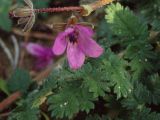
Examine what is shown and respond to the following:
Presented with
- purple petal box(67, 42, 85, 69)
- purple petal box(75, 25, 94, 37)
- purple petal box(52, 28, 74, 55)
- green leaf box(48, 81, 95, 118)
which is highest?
purple petal box(75, 25, 94, 37)

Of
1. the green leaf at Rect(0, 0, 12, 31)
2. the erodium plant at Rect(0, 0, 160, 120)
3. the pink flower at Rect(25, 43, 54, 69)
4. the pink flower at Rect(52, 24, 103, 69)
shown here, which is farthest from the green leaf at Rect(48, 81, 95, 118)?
the green leaf at Rect(0, 0, 12, 31)

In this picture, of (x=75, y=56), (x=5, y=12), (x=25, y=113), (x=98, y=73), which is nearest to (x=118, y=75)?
(x=98, y=73)

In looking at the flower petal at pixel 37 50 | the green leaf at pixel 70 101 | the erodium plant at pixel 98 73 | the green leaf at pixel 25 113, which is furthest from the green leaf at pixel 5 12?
the green leaf at pixel 70 101

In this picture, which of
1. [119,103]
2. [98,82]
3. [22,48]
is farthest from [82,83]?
[22,48]

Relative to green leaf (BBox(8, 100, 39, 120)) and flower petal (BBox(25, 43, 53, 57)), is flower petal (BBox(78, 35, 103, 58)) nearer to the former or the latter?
green leaf (BBox(8, 100, 39, 120))

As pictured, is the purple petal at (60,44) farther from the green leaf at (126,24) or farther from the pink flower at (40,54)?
the pink flower at (40,54)

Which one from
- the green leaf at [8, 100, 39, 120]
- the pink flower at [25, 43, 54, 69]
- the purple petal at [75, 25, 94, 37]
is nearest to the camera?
the purple petal at [75, 25, 94, 37]
